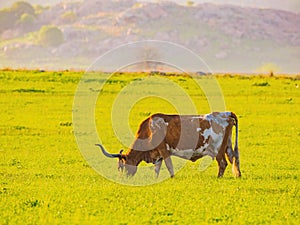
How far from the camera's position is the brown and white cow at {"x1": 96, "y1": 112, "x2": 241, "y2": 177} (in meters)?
17.6

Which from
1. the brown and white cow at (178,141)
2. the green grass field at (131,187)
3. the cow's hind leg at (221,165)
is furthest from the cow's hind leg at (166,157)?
the cow's hind leg at (221,165)

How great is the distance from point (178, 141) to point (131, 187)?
257 centimetres

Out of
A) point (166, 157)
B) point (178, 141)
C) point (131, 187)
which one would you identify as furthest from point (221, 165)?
point (131, 187)

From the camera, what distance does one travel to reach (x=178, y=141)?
1770 centimetres

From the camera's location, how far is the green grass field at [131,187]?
12578 mm

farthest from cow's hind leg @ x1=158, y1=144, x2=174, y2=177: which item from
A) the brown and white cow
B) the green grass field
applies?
the green grass field

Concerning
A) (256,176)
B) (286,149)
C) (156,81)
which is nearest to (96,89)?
(156,81)

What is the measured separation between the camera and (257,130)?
3053 centimetres

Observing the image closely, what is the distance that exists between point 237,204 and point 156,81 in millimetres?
38074

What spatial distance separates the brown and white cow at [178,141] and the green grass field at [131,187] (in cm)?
70

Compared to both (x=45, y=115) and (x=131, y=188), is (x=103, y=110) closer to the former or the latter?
(x=45, y=115)

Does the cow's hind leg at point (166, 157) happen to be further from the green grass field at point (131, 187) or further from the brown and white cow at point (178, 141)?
the green grass field at point (131, 187)

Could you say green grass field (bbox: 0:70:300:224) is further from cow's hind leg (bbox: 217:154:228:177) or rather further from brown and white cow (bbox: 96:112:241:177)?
brown and white cow (bbox: 96:112:241:177)

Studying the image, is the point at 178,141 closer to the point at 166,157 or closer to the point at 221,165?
the point at 166,157
